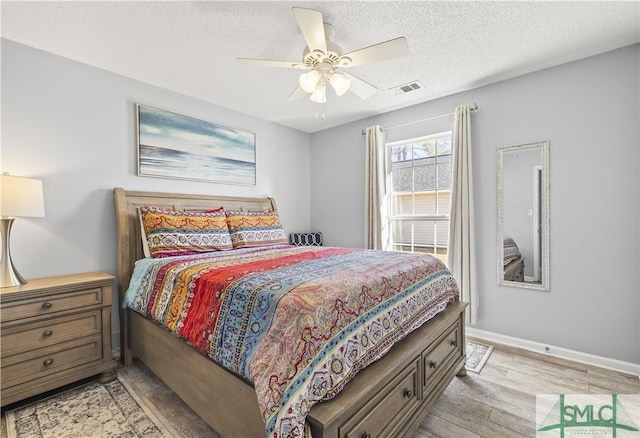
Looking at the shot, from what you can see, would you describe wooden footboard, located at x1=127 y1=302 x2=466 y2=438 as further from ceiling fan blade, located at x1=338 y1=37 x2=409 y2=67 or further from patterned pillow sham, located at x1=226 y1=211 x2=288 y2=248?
ceiling fan blade, located at x1=338 y1=37 x2=409 y2=67

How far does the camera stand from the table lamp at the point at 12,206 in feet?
6.28

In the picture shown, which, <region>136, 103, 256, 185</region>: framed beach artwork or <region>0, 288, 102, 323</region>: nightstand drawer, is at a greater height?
<region>136, 103, 256, 185</region>: framed beach artwork

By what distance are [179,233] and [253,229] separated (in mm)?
760

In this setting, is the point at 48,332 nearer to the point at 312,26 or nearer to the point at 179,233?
the point at 179,233

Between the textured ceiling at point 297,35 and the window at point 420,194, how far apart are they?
0.83 metres

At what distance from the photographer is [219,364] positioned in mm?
1478

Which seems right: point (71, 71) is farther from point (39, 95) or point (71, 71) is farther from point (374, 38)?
point (374, 38)

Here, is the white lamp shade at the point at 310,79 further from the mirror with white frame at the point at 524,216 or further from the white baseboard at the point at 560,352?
the white baseboard at the point at 560,352

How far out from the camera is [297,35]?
2.18 m

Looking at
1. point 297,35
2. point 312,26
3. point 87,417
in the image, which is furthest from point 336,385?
point 297,35

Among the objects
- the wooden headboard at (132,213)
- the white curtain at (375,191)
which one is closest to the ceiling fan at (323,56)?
the white curtain at (375,191)

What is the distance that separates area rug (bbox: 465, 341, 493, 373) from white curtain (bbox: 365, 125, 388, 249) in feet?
4.71

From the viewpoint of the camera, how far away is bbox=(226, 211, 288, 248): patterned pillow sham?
2998mm

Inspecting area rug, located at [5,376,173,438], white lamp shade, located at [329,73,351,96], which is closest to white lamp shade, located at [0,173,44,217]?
area rug, located at [5,376,173,438]
